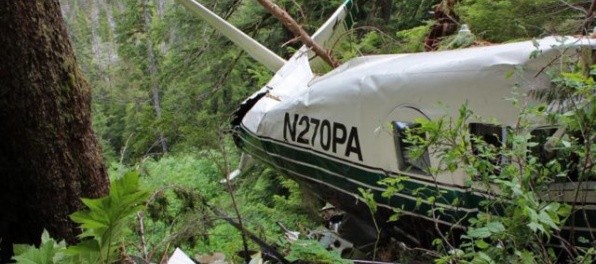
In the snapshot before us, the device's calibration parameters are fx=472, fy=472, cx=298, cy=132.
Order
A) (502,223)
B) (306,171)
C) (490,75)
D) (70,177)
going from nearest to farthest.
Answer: (502,223) < (70,177) < (490,75) < (306,171)

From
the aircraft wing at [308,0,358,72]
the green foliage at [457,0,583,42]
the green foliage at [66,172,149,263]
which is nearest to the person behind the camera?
the green foliage at [66,172,149,263]

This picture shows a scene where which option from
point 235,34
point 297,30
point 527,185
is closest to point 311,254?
point 527,185

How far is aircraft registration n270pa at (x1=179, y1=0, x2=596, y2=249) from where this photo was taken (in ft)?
9.11

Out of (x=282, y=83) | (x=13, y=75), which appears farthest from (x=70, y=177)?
(x=282, y=83)

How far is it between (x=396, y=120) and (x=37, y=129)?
94.7 inches

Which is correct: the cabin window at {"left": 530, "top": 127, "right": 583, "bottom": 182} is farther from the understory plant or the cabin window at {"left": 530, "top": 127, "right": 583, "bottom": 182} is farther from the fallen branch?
the fallen branch

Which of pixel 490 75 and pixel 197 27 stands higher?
pixel 490 75

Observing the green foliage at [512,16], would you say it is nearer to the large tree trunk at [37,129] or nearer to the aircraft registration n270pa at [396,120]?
the aircraft registration n270pa at [396,120]

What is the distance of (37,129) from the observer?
8.00ft

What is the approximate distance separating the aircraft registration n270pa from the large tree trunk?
1.81 metres

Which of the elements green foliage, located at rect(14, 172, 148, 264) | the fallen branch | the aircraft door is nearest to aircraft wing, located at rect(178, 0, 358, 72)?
the fallen branch

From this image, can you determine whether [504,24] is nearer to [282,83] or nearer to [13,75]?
[282,83]

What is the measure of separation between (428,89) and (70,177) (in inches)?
92.8

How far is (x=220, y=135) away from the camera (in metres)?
3.34
